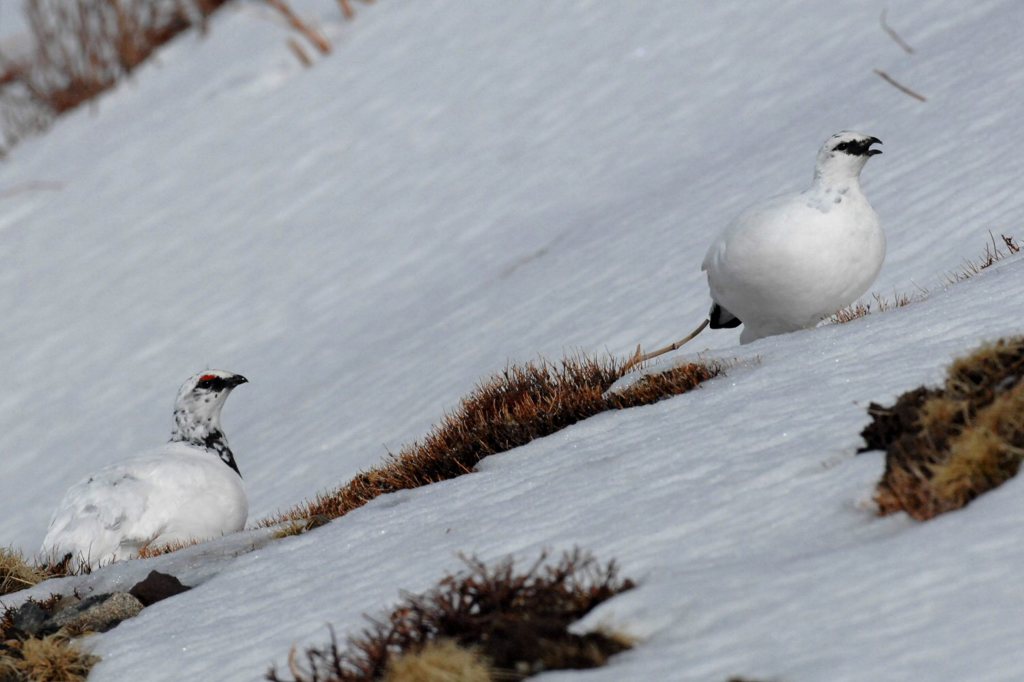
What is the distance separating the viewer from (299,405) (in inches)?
501

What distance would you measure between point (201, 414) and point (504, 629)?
4415 millimetres

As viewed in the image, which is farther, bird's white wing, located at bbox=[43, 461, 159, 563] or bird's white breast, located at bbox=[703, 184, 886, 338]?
bird's white wing, located at bbox=[43, 461, 159, 563]

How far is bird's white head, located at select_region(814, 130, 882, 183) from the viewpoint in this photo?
19.5 feet

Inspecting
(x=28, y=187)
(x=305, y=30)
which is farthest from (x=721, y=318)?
(x=28, y=187)

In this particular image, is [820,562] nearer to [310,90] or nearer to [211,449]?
[211,449]

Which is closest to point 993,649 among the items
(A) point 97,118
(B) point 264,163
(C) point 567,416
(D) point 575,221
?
(C) point 567,416

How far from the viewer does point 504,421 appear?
18.5ft

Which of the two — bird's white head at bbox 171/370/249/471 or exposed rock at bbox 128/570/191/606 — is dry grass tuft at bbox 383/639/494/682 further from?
bird's white head at bbox 171/370/249/471

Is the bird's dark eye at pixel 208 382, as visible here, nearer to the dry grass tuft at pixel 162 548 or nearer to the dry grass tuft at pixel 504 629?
the dry grass tuft at pixel 162 548

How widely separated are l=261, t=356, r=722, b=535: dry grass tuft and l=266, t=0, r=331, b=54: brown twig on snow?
16.1m

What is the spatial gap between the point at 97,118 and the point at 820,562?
75.6ft

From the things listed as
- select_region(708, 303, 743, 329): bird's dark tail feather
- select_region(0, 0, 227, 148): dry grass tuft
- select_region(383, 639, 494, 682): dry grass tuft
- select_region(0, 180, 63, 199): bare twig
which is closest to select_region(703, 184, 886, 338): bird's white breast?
select_region(708, 303, 743, 329): bird's dark tail feather

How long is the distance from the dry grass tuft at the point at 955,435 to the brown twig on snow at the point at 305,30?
18.3 meters

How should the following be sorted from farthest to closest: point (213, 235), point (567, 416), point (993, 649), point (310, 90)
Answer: point (310, 90)
point (213, 235)
point (567, 416)
point (993, 649)
